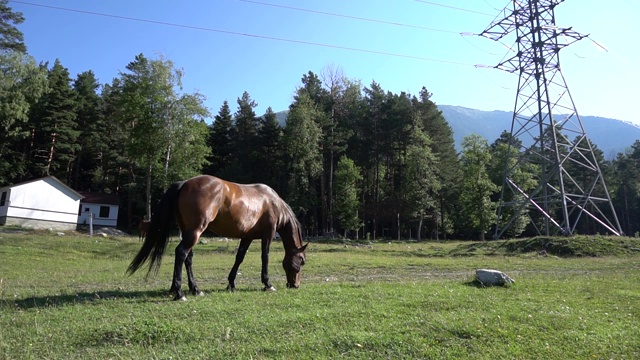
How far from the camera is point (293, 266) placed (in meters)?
10.4

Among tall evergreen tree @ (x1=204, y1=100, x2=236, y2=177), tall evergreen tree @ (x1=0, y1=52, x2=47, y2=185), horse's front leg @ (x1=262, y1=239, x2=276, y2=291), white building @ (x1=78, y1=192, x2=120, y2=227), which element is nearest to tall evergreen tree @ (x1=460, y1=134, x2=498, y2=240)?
tall evergreen tree @ (x1=204, y1=100, x2=236, y2=177)

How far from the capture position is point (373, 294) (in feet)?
28.9

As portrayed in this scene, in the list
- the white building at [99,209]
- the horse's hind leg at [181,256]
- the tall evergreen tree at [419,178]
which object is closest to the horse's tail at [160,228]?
the horse's hind leg at [181,256]

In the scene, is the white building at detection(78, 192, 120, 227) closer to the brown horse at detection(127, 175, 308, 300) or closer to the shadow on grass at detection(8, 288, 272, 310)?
the shadow on grass at detection(8, 288, 272, 310)

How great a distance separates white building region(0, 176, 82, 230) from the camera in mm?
42469

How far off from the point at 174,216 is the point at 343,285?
4.53 m

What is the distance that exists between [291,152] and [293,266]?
4243cm

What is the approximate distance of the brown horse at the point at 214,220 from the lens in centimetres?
864

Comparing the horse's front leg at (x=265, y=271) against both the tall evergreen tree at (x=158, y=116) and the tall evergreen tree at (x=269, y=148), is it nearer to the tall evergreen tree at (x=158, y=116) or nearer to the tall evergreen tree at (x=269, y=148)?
the tall evergreen tree at (x=158, y=116)

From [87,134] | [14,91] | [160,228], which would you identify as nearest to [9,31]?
[14,91]

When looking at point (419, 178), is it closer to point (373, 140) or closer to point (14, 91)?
point (373, 140)

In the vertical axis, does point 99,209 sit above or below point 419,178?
below

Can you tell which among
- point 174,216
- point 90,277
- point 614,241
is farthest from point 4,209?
point 614,241

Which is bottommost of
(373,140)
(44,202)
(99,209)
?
(99,209)
